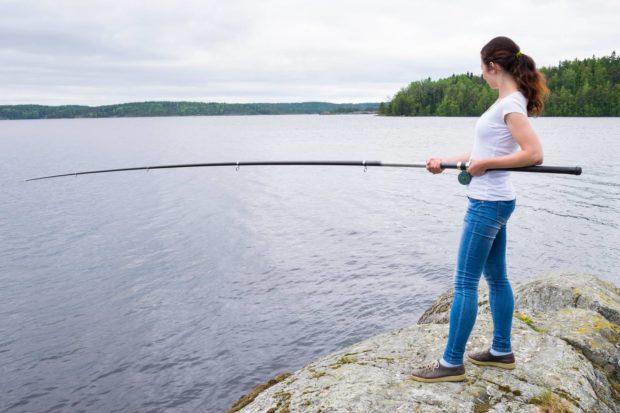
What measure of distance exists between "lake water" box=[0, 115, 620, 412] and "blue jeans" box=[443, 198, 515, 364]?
562cm

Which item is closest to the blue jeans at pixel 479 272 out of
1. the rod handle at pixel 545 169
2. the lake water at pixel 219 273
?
the rod handle at pixel 545 169

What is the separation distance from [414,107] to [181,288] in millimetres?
181335

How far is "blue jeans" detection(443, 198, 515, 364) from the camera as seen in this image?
3990mm

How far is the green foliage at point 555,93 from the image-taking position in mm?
138250

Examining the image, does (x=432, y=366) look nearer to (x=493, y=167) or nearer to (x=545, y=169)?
(x=493, y=167)

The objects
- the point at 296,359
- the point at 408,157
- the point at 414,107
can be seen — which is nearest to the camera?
the point at 296,359

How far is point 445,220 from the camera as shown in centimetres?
2128

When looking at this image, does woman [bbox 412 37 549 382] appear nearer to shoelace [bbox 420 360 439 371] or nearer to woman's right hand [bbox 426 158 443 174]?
shoelace [bbox 420 360 439 371]

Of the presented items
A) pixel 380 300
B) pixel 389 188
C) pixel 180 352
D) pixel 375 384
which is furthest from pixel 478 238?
pixel 389 188

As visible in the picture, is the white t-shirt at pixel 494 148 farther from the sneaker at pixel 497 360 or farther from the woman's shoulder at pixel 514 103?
the sneaker at pixel 497 360

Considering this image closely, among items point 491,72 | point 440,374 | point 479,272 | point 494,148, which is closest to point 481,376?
point 440,374

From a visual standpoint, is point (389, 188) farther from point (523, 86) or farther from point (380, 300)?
point (523, 86)

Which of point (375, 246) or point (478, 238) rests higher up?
point (478, 238)

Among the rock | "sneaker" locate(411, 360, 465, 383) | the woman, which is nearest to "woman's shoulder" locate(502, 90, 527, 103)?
the woman
